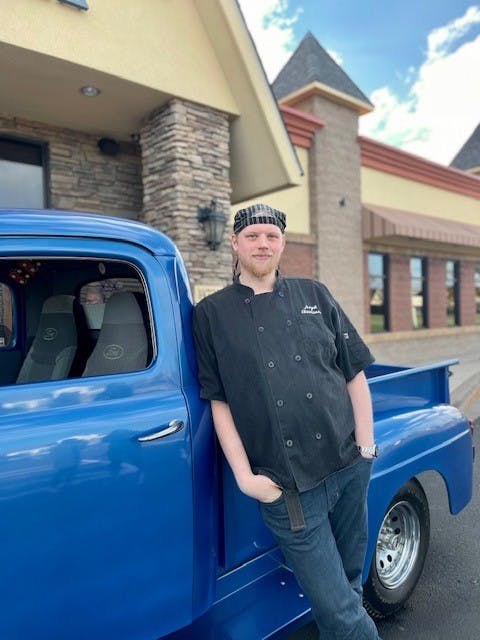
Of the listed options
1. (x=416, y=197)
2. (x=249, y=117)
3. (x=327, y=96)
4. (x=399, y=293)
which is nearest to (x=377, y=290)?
(x=399, y=293)

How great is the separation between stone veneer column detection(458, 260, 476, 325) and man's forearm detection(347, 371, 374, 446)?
15994 millimetres

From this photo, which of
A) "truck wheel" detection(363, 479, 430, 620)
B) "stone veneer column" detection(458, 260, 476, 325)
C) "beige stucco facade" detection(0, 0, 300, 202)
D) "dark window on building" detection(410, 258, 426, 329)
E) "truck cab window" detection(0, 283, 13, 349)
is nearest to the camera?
"truck cab window" detection(0, 283, 13, 349)

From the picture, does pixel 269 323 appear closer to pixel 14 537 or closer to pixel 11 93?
pixel 14 537

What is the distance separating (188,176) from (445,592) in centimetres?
575

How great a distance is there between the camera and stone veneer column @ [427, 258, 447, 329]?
15.0m

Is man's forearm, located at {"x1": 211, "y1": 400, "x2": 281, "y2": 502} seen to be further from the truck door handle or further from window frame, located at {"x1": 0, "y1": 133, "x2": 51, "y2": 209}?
window frame, located at {"x1": 0, "y1": 133, "x2": 51, "y2": 209}

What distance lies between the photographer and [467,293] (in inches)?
658

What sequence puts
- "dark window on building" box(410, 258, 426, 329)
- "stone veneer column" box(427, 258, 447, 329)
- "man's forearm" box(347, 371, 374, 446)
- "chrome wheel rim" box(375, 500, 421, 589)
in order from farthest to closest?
"stone veneer column" box(427, 258, 447, 329), "dark window on building" box(410, 258, 426, 329), "chrome wheel rim" box(375, 500, 421, 589), "man's forearm" box(347, 371, 374, 446)

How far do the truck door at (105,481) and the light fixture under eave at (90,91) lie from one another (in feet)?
16.9

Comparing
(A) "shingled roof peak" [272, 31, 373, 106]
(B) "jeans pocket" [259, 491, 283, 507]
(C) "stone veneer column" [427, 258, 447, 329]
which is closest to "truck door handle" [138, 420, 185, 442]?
(B) "jeans pocket" [259, 491, 283, 507]

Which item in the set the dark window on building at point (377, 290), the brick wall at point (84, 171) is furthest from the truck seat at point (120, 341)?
the dark window on building at point (377, 290)

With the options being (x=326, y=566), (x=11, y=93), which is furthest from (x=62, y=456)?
(x=11, y=93)

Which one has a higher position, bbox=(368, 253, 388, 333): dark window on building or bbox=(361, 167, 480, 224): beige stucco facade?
bbox=(361, 167, 480, 224): beige stucco facade

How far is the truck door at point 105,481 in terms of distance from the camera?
4.62 ft
